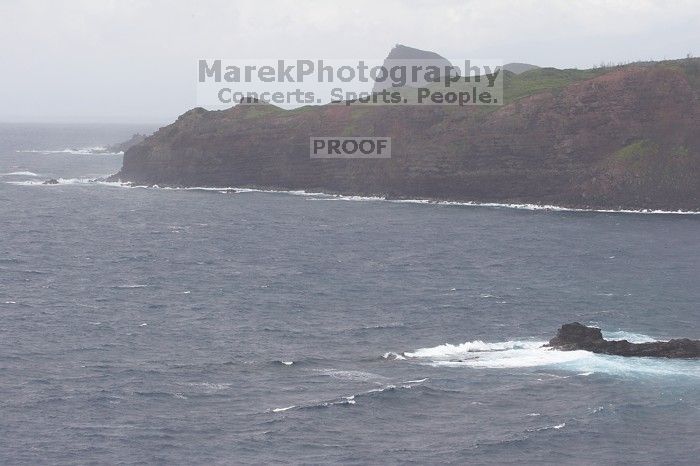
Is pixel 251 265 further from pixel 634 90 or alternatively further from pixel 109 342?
pixel 634 90

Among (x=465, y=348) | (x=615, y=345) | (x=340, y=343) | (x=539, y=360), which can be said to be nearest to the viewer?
(x=539, y=360)

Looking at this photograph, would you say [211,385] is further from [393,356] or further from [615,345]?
[615,345]

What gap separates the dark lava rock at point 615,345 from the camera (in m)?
74.2

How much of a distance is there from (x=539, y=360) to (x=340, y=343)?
14572 mm

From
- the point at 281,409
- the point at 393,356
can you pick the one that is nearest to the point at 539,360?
the point at 393,356

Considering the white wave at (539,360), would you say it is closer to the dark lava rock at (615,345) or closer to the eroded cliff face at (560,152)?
the dark lava rock at (615,345)

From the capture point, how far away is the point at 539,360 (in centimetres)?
7381

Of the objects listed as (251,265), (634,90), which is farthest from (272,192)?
(251,265)

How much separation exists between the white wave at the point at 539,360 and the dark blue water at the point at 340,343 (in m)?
0.25

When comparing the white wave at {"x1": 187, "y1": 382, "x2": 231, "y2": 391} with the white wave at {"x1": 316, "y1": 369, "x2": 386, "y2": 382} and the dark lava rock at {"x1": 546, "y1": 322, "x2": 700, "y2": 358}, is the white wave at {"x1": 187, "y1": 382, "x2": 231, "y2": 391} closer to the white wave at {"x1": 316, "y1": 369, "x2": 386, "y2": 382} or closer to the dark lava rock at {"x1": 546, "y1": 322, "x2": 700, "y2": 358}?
the white wave at {"x1": 316, "y1": 369, "x2": 386, "y2": 382}

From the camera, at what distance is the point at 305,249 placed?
125438 millimetres

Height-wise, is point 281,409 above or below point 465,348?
below

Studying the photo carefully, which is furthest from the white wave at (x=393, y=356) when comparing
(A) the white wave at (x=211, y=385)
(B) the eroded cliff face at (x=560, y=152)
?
(B) the eroded cliff face at (x=560, y=152)

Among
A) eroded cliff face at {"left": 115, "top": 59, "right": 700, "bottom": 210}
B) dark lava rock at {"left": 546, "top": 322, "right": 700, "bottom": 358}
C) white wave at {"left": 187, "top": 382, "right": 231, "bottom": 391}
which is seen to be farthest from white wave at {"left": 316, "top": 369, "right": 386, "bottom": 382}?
eroded cliff face at {"left": 115, "top": 59, "right": 700, "bottom": 210}
